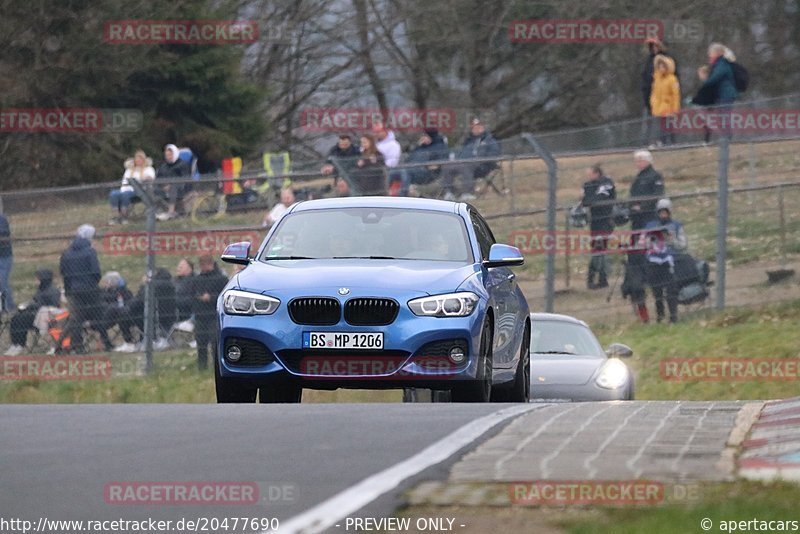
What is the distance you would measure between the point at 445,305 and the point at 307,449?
155 inches

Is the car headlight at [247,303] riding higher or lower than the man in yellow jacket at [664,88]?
lower

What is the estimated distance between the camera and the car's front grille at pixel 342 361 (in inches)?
479

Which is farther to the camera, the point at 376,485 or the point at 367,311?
the point at 367,311

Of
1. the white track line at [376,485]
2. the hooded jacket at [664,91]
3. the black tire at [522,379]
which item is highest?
the hooded jacket at [664,91]

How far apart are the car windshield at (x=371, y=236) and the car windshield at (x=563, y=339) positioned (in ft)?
16.8

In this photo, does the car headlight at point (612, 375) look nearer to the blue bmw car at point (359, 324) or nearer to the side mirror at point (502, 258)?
the side mirror at point (502, 258)

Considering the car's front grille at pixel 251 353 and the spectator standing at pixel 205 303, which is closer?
the car's front grille at pixel 251 353

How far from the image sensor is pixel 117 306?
70.1 feet

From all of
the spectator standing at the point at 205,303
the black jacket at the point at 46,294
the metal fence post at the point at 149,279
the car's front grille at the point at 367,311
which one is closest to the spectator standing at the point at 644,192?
the spectator standing at the point at 205,303

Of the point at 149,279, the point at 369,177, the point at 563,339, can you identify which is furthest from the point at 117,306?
the point at 563,339

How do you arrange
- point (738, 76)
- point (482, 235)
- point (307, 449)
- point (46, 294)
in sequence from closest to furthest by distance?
point (307, 449) < point (482, 235) < point (46, 294) < point (738, 76)

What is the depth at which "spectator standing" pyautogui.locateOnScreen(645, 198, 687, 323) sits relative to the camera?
22141 mm

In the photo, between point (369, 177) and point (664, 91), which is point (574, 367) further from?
point (664, 91)

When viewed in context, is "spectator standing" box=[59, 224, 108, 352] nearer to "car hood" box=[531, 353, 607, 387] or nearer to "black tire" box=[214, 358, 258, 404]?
"car hood" box=[531, 353, 607, 387]
